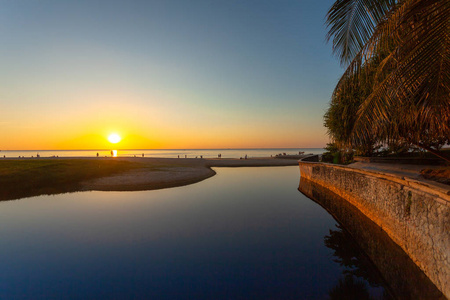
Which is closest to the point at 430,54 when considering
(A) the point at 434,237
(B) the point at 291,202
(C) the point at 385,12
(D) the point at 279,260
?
(C) the point at 385,12

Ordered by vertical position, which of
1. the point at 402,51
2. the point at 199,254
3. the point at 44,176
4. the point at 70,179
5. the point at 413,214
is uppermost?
the point at 402,51

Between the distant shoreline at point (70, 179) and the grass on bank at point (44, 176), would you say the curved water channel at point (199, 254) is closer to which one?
the grass on bank at point (44, 176)

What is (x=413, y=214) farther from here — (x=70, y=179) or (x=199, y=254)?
(x=70, y=179)

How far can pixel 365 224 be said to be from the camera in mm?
11078

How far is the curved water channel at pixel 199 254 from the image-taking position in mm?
6309

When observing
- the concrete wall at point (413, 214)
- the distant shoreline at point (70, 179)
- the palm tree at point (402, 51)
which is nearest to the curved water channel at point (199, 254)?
the concrete wall at point (413, 214)

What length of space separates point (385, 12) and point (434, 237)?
611 cm

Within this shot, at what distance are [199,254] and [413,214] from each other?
7585mm

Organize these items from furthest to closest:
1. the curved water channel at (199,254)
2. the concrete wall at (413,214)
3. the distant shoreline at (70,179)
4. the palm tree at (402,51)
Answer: the distant shoreline at (70,179) → the curved water channel at (199,254) → the concrete wall at (413,214) → the palm tree at (402,51)

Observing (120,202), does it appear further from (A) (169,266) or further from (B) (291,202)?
(B) (291,202)

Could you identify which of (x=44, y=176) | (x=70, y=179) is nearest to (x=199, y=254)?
(x=70, y=179)

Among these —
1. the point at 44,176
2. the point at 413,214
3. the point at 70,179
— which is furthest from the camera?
the point at 70,179

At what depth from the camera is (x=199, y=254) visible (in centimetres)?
845

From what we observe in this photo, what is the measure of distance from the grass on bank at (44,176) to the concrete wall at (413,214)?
2372 cm
